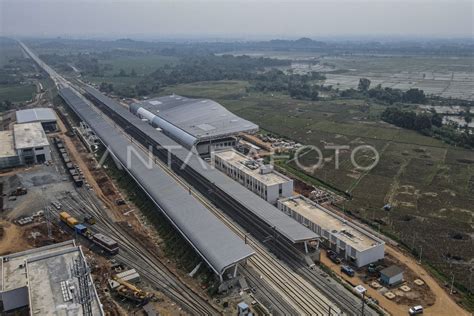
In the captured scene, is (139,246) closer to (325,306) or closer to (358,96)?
(325,306)

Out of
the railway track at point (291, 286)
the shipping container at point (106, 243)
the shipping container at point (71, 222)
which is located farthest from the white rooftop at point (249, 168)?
the shipping container at point (71, 222)

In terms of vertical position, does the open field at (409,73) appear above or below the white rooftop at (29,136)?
above

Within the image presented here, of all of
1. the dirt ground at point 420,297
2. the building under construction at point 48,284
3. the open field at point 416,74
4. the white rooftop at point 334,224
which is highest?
the open field at point 416,74

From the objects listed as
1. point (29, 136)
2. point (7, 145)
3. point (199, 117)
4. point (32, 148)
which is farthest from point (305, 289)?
point (7, 145)

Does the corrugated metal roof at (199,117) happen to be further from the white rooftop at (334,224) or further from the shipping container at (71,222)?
the shipping container at (71,222)

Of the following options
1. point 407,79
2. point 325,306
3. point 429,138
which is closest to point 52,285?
point 325,306

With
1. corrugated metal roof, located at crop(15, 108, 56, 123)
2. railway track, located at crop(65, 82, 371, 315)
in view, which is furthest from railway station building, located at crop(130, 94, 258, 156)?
railway track, located at crop(65, 82, 371, 315)
